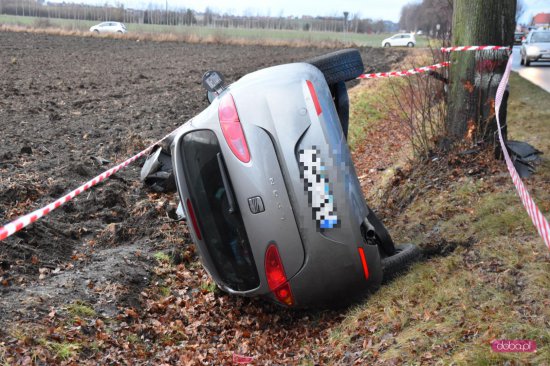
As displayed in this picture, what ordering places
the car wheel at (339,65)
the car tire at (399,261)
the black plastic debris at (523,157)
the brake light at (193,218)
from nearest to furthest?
the brake light at (193,218) → the car tire at (399,261) → the car wheel at (339,65) → the black plastic debris at (523,157)

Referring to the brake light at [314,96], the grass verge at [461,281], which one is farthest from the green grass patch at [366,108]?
the brake light at [314,96]

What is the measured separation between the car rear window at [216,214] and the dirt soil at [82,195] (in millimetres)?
914

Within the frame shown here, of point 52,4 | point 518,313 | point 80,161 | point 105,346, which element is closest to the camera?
point 518,313

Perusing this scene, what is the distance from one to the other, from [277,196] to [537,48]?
2986 centimetres

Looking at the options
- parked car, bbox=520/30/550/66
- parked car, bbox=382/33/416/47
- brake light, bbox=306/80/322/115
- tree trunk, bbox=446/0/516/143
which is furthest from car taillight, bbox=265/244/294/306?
parked car, bbox=382/33/416/47

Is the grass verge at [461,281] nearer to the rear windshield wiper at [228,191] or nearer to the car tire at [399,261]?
the car tire at [399,261]

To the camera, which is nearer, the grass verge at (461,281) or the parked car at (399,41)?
the grass verge at (461,281)

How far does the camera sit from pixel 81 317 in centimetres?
536

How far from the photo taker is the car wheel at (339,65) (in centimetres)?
711

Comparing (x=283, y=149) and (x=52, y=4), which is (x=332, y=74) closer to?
(x=283, y=149)

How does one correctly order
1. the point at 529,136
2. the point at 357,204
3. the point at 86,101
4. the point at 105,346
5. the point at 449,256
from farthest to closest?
the point at 86,101, the point at 529,136, the point at 449,256, the point at 357,204, the point at 105,346

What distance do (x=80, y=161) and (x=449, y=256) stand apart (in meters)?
5.36

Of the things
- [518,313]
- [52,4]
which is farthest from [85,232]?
[52,4]

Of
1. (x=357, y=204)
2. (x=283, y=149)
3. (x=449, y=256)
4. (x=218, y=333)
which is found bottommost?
(x=218, y=333)
